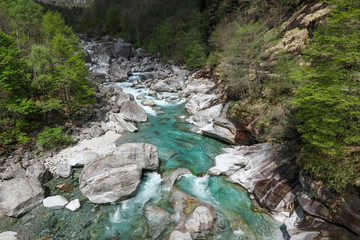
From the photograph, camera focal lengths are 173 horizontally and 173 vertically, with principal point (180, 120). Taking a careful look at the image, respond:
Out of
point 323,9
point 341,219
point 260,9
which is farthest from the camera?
point 260,9

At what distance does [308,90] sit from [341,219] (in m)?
5.43

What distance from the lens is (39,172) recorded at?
38.4 ft

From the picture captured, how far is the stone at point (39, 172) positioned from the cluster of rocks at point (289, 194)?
37.4 ft

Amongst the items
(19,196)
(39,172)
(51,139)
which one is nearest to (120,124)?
(51,139)

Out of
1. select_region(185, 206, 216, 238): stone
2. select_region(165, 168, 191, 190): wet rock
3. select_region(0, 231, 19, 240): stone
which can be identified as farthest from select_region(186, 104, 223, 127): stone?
select_region(0, 231, 19, 240): stone

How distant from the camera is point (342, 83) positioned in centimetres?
705

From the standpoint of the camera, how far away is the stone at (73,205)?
32.2 feet

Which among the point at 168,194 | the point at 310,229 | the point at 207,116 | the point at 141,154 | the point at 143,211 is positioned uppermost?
the point at 207,116

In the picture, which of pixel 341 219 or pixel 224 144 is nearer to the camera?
pixel 341 219

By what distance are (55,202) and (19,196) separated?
72.5 inches

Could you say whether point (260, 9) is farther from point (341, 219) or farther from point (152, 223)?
point (152, 223)

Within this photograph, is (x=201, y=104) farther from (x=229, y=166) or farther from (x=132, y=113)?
(x=229, y=166)

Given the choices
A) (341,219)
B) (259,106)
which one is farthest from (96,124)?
(341,219)

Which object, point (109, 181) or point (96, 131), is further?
point (96, 131)
